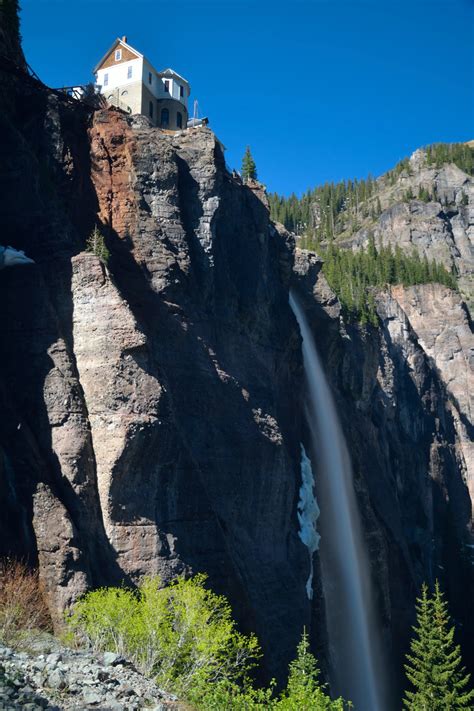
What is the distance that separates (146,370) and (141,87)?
28.1 meters

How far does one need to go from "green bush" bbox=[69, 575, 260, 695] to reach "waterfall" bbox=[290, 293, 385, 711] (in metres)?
20.5

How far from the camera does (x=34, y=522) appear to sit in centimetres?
2889

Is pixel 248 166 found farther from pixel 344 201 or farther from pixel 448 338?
pixel 344 201

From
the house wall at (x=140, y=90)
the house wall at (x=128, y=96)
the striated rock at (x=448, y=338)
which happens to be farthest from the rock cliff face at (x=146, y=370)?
the striated rock at (x=448, y=338)

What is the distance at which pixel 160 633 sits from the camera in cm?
2609

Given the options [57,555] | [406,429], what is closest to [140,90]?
[57,555]

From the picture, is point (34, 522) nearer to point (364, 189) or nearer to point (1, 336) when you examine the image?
point (1, 336)

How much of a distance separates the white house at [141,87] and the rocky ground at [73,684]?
39109mm

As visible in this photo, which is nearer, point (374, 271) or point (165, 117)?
point (165, 117)

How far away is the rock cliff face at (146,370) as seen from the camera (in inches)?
1208

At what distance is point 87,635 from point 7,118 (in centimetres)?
2195

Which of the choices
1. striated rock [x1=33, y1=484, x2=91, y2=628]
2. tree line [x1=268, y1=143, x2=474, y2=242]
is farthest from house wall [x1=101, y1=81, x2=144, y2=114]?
tree line [x1=268, y1=143, x2=474, y2=242]

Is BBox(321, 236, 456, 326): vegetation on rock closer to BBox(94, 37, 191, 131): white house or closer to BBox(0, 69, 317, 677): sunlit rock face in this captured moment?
BBox(94, 37, 191, 131): white house

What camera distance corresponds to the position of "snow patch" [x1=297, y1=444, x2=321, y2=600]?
45125mm
